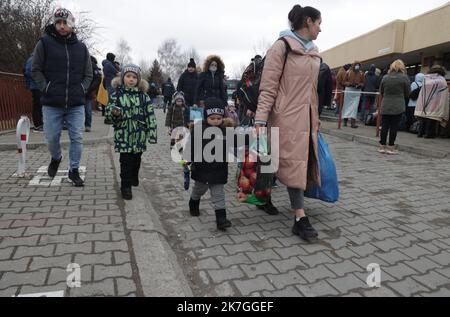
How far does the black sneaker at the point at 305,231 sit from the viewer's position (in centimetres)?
335

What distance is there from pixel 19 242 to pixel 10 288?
0.75 metres

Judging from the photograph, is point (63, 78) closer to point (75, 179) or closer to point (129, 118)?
point (129, 118)

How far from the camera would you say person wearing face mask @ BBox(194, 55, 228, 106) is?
6.99 m

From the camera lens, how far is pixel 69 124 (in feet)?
15.3

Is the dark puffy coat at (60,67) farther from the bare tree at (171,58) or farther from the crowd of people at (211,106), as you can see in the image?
the bare tree at (171,58)

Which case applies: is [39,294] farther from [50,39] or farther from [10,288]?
[50,39]

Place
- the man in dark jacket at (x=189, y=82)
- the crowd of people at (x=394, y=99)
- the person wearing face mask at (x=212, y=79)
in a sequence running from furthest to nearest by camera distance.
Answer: the man in dark jacket at (x=189, y=82), the crowd of people at (x=394, y=99), the person wearing face mask at (x=212, y=79)

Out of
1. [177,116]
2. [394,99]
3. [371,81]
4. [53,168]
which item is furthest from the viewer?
[371,81]

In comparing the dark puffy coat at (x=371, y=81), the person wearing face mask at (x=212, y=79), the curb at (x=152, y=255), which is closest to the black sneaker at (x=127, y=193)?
the curb at (x=152, y=255)

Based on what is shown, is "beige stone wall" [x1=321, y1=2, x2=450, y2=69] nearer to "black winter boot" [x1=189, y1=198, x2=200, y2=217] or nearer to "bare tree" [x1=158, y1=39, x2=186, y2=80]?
"black winter boot" [x1=189, y1=198, x2=200, y2=217]

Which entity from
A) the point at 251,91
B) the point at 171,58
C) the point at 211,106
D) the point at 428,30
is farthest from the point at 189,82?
the point at 171,58

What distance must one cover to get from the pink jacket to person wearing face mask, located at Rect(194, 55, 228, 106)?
3666 mm

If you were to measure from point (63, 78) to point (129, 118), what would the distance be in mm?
1002

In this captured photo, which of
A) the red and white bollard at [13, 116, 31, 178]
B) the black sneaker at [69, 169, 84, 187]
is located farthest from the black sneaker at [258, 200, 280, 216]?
the red and white bollard at [13, 116, 31, 178]
